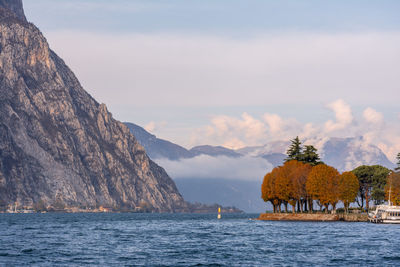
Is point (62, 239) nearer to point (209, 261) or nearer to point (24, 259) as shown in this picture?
point (24, 259)

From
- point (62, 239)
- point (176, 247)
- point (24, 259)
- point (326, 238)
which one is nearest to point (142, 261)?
point (24, 259)

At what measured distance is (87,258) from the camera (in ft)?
305

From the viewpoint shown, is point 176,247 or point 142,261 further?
point 176,247

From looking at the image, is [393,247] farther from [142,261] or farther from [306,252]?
[142,261]

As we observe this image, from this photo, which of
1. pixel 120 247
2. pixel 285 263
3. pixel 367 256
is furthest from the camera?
pixel 120 247

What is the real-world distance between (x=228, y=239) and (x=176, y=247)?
22852 millimetres

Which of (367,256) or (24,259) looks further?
(367,256)

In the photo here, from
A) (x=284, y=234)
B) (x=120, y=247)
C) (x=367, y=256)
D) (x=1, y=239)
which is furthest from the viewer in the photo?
(x=284, y=234)

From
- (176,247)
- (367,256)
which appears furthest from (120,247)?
(367,256)

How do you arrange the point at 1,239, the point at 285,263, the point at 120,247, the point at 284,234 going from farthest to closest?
the point at 284,234, the point at 1,239, the point at 120,247, the point at 285,263

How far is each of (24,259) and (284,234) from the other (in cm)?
7057

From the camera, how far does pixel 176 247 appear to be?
11381 centimetres

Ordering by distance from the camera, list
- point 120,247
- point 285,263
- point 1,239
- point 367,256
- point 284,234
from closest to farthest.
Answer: point 285,263 → point 367,256 → point 120,247 → point 1,239 → point 284,234

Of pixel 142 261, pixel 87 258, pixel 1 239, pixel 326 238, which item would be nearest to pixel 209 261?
pixel 142 261
